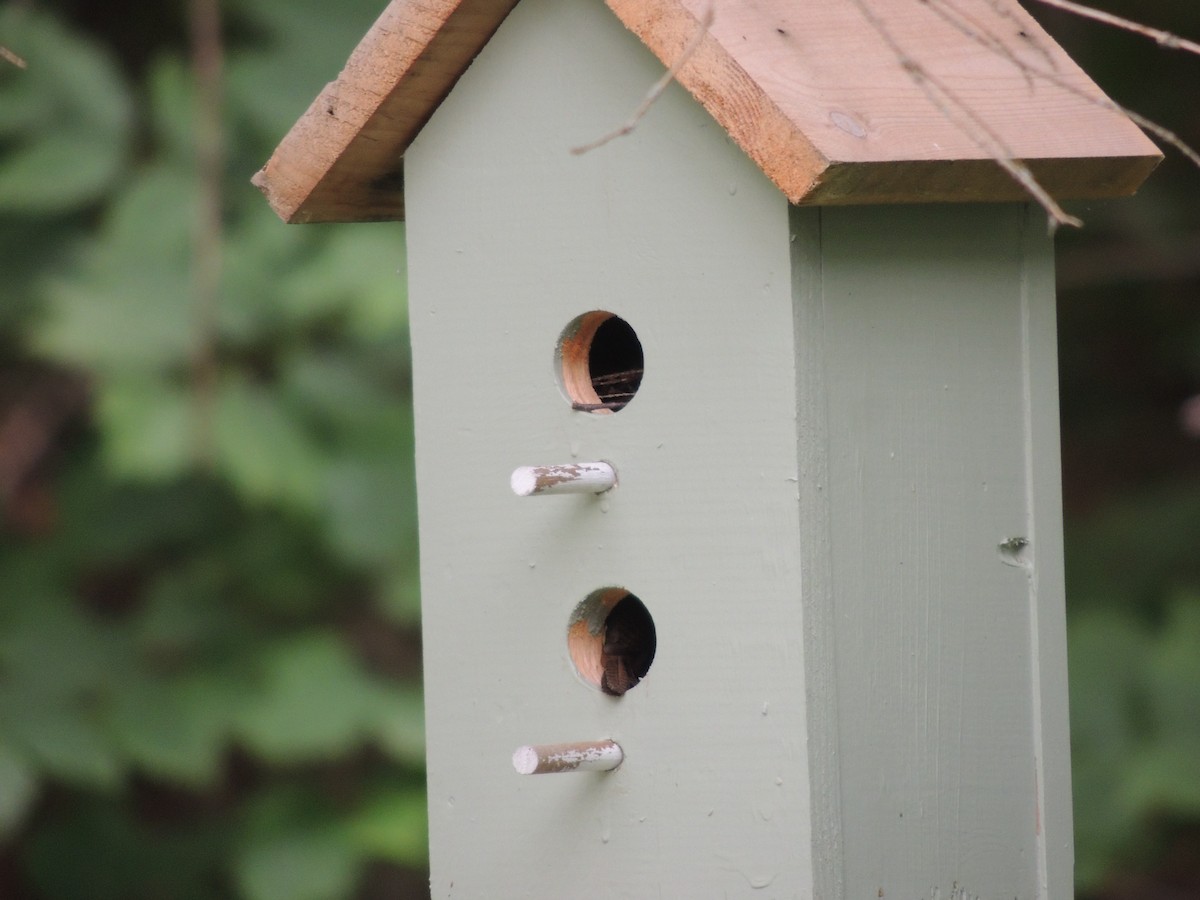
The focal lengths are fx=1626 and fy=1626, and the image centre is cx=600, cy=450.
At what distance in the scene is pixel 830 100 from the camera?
149 centimetres

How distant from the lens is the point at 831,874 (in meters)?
1.55

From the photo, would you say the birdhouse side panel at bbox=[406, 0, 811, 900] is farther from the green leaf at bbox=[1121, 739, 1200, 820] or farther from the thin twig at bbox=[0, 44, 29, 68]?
the green leaf at bbox=[1121, 739, 1200, 820]

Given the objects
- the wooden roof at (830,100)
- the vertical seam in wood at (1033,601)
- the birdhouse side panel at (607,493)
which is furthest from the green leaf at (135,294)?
the vertical seam in wood at (1033,601)

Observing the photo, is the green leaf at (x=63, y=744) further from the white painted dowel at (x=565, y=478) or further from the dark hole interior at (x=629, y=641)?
the white painted dowel at (x=565, y=478)

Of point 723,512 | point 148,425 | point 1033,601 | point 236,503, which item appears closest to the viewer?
point 723,512

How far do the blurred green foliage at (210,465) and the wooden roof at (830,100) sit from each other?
1712 mm

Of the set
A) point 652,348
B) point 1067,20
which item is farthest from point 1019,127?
point 1067,20

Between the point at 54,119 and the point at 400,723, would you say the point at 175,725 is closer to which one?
the point at 400,723

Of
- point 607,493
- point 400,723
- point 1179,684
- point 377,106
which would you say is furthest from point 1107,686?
point 377,106

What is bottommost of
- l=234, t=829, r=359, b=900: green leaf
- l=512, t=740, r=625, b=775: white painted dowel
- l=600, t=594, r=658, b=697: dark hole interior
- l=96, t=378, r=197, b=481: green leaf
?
l=234, t=829, r=359, b=900: green leaf

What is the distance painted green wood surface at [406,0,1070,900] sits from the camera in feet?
5.07

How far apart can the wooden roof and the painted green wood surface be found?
0.23 ft

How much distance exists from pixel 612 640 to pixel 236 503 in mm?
2975

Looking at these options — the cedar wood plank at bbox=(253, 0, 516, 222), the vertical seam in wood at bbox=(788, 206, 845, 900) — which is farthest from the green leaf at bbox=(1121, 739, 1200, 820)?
the cedar wood plank at bbox=(253, 0, 516, 222)
